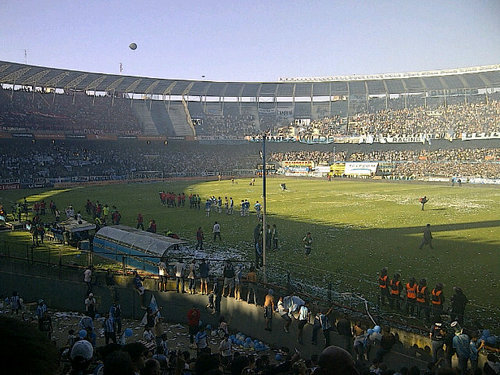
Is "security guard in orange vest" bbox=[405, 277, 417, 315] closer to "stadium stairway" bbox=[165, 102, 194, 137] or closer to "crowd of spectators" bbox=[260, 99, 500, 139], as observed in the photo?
"crowd of spectators" bbox=[260, 99, 500, 139]

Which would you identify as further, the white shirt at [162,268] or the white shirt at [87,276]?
the white shirt at [162,268]

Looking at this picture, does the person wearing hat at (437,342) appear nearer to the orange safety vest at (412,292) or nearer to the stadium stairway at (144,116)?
the orange safety vest at (412,292)

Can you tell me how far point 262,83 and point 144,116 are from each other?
25396 mm

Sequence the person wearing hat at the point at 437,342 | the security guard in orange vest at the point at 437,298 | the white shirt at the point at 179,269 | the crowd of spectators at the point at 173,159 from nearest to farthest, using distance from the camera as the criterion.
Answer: the person wearing hat at the point at 437,342, the security guard in orange vest at the point at 437,298, the white shirt at the point at 179,269, the crowd of spectators at the point at 173,159

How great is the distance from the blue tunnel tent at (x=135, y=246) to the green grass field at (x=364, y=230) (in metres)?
4.42

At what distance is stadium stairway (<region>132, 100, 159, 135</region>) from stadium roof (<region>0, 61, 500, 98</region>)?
398 cm

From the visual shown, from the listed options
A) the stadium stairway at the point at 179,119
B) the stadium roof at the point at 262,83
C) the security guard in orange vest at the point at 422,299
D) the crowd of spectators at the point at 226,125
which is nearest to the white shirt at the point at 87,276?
the security guard in orange vest at the point at 422,299

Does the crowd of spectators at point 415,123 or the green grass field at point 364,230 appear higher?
the crowd of spectators at point 415,123

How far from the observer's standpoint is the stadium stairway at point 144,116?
8131 centimetres

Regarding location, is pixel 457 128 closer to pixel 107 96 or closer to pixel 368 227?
pixel 368 227

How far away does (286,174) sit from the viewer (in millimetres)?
76562

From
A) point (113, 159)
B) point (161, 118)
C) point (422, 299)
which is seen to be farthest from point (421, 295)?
point (161, 118)

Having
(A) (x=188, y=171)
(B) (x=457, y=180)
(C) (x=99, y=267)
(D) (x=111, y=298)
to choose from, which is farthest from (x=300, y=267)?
(A) (x=188, y=171)

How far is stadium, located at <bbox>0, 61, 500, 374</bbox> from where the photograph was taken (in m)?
17.5
